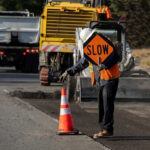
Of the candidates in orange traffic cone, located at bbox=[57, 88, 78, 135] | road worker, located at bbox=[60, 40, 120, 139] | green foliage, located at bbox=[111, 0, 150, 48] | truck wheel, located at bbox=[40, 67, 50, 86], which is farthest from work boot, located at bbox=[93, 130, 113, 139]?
green foliage, located at bbox=[111, 0, 150, 48]

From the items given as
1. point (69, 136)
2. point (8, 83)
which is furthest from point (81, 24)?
point (69, 136)

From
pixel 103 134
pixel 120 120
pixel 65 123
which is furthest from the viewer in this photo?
pixel 120 120

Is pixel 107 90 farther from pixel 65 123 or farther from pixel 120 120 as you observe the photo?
pixel 120 120

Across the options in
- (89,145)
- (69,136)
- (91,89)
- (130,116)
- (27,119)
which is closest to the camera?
→ (89,145)

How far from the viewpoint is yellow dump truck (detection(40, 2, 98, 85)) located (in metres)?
18.0

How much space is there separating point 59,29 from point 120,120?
787 cm

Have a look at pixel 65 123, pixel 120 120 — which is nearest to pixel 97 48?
pixel 65 123

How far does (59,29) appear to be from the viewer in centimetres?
1839

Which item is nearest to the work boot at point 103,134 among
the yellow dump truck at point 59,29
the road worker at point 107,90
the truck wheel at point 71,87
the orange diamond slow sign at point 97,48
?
the road worker at point 107,90

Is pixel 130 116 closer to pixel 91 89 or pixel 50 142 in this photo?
pixel 91 89

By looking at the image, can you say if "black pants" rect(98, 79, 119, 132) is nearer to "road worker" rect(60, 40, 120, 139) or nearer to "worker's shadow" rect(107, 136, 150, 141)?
"road worker" rect(60, 40, 120, 139)

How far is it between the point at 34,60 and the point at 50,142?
53.7ft

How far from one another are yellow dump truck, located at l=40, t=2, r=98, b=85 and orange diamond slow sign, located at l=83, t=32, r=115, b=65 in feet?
29.2

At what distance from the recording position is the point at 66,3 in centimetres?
1862
